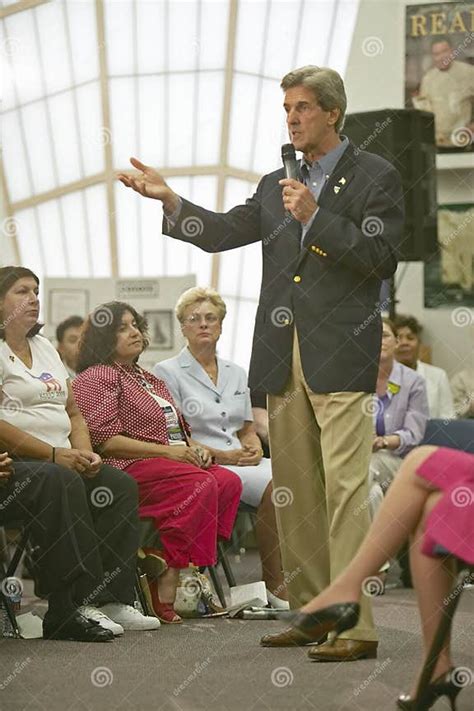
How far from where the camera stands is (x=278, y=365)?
3.17 metres

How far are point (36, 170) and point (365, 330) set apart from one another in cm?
Answer: 744

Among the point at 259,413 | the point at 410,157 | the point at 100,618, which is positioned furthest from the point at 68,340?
the point at 100,618

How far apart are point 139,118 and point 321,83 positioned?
707 cm

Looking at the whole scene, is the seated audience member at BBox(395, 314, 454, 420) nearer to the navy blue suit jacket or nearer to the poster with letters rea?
the poster with letters rea

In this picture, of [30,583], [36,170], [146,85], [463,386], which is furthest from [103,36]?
[30,583]

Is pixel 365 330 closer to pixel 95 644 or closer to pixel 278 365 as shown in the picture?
pixel 278 365

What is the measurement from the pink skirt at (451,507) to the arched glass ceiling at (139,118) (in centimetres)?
681

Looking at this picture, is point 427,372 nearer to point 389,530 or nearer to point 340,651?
point 340,651

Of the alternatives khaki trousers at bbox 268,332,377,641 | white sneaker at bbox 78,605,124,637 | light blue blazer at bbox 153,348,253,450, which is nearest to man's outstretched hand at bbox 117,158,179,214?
khaki trousers at bbox 268,332,377,641

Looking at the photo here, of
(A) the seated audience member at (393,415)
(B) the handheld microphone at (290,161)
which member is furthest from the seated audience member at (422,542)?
(A) the seated audience member at (393,415)

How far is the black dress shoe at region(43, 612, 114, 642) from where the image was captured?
3.49m

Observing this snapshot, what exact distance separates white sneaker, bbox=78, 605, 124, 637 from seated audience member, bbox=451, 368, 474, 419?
3.29 metres

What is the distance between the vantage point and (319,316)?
10.2 ft

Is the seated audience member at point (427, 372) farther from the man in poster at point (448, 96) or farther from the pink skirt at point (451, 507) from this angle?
the pink skirt at point (451, 507)
